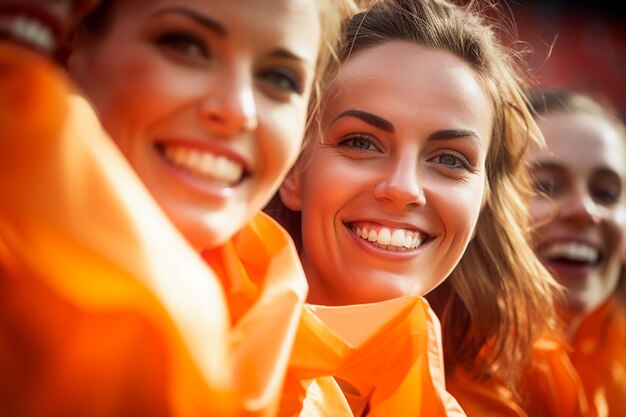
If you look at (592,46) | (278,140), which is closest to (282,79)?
(278,140)

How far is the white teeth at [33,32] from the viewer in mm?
817

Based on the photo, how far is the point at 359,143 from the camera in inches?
58.7

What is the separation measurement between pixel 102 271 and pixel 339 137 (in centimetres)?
75

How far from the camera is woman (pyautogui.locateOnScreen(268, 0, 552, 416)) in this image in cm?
128

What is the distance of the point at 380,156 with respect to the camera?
4.79 ft

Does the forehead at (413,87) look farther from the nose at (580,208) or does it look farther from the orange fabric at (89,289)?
the nose at (580,208)

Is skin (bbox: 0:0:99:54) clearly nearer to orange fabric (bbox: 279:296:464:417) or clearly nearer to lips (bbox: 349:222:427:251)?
orange fabric (bbox: 279:296:464:417)

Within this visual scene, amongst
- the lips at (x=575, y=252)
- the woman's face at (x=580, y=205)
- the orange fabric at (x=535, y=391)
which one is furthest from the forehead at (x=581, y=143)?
the orange fabric at (x=535, y=391)

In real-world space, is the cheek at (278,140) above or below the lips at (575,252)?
above

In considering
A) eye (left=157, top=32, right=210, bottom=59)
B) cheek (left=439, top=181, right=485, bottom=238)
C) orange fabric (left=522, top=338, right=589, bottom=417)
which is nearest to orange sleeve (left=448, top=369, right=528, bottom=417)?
orange fabric (left=522, top=338, right=589, bottom=417)

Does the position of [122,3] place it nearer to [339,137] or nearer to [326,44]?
[326,44]

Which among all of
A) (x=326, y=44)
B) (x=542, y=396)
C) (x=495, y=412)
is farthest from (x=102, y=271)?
(x=542, y=396)

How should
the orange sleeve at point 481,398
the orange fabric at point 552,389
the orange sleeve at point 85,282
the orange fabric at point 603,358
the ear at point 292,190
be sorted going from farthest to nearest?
the orange fabric at point 603,358 → the orange fabric at point 552,389 → the orange sleeve at point 481,398 → the ear at point 292,190 → the orange sleeve at point 85,282

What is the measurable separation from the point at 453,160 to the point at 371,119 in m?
0.19
